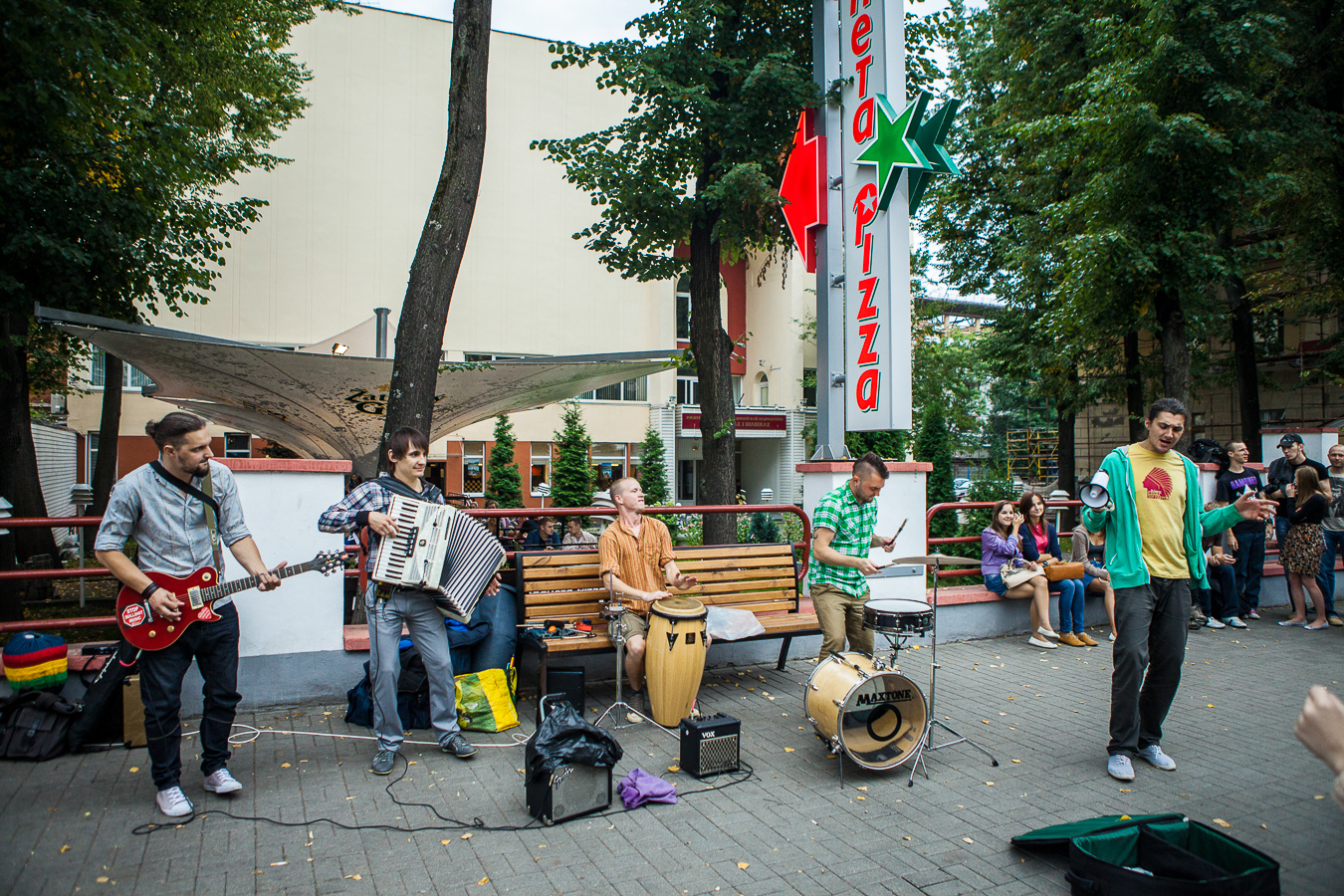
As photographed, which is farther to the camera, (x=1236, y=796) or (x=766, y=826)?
(x=1236, y=796)

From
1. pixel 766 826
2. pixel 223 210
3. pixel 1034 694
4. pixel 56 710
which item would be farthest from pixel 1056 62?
pixel 56 710

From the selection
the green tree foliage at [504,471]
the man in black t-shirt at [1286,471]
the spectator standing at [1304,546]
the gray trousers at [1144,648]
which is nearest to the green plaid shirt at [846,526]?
the gray trousers at [1144,648]

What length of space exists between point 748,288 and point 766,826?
3492 cm

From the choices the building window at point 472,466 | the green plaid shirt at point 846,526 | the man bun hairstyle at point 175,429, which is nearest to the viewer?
the man bun hairstyle at point 175,429

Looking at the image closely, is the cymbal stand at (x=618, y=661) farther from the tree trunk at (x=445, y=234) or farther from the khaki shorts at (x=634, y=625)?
the tree trunk at (x=445, y=234)

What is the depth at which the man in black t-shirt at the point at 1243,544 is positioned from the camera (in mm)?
9281

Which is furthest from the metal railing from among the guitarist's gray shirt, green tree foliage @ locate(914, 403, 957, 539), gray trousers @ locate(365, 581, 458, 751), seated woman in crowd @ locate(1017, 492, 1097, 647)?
green tree foliage @ locate(914, 403, 957, 539)

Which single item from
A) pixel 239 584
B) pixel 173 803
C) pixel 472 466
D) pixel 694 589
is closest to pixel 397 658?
pixel 239 584

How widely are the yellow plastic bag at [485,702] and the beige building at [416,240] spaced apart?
2120 centimetres

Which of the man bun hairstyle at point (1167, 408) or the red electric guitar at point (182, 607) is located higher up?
the man bun hairstyle at point (1167, 408)

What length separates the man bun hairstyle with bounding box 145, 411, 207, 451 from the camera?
4.10 metres

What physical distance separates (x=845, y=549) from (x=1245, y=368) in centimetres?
1796

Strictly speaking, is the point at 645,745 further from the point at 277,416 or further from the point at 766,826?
the point at 277,416

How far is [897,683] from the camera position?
4660 mm
